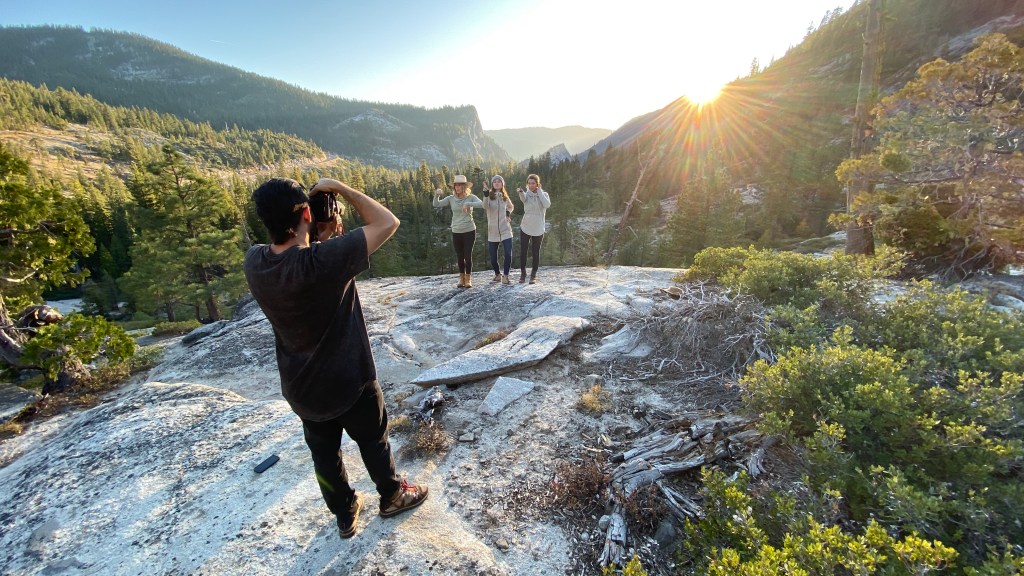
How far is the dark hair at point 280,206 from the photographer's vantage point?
80.2 inches

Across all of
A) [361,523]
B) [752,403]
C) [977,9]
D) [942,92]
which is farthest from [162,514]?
[977,9]

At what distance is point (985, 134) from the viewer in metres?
5.25

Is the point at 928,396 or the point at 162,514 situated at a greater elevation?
the point at 928,396

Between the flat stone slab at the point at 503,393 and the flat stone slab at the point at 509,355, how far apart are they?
34 centimetres

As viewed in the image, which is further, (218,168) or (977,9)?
(218,168)

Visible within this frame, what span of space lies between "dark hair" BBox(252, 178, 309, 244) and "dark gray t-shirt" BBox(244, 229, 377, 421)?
0.42ft

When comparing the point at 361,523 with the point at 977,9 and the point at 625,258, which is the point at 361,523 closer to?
the point at 625,258

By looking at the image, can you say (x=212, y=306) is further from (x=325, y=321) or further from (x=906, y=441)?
(x=906, y=441)

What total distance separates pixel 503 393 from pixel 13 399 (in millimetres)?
9642

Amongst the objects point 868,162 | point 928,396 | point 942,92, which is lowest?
point 928,396

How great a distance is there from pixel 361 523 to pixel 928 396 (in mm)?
3931

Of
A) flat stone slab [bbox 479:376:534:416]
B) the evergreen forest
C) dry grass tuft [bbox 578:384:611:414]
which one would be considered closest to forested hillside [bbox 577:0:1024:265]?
the evergreen forest

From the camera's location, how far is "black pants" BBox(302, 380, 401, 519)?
2506 mm

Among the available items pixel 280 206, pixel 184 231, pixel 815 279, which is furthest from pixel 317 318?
pixel 184 231
